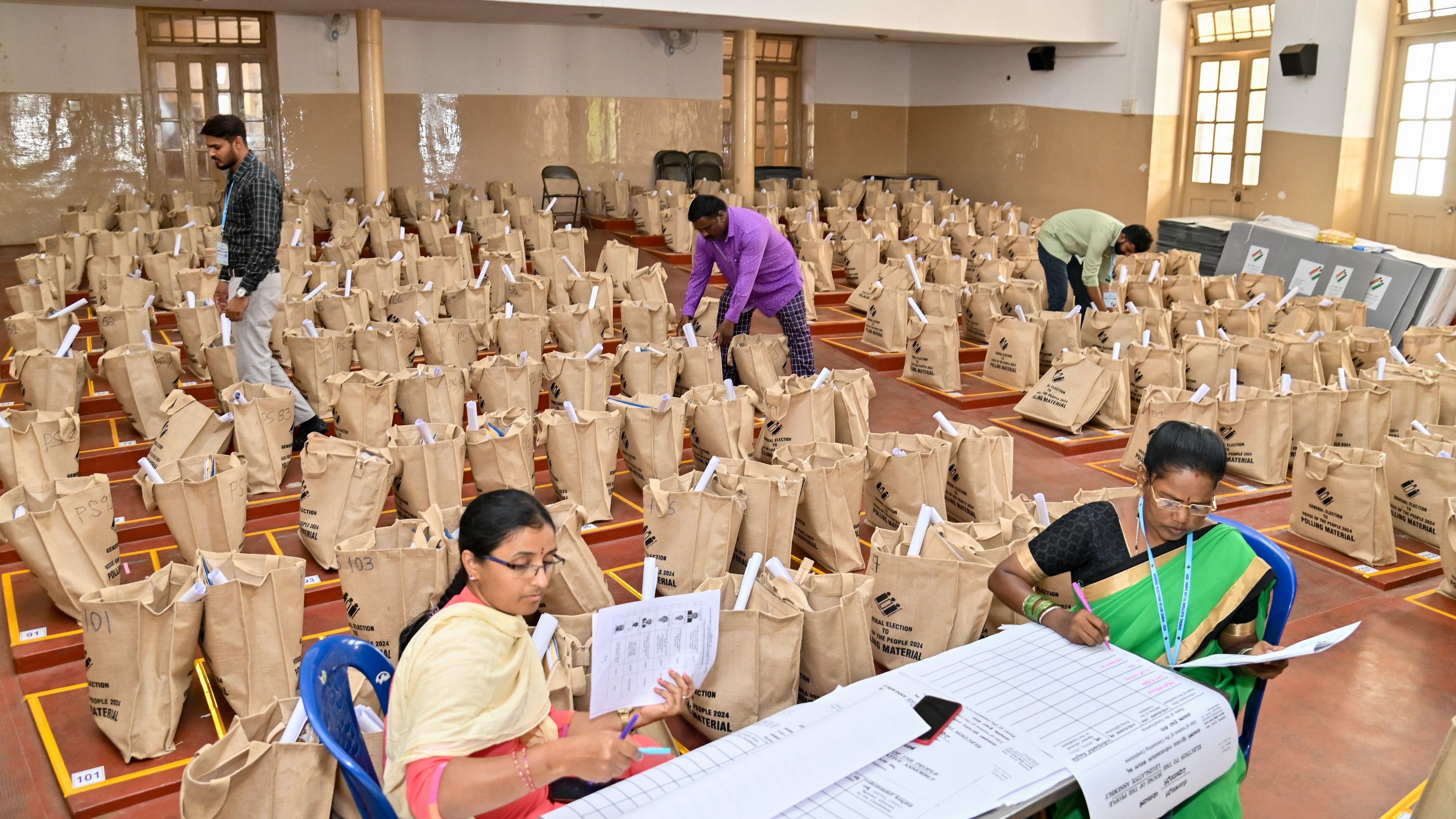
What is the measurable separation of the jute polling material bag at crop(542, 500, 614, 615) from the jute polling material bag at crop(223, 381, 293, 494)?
1628mm

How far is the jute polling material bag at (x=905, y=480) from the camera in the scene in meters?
4.06

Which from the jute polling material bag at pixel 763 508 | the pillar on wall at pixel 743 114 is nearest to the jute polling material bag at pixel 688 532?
the jute polling material bag at pixel 763 508

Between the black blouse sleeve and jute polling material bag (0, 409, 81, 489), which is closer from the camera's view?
the black blouse sleeve

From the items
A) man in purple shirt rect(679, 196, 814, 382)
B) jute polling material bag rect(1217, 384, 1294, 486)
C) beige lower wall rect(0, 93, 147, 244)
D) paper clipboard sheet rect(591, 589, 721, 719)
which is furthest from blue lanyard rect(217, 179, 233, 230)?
beige lower wall rect(0, 93, 147, 244)

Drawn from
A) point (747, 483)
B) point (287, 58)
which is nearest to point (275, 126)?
point (287, 58)

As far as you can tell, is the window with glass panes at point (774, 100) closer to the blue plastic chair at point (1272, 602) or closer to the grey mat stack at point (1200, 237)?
the grey mat stack at point (1200, 237)

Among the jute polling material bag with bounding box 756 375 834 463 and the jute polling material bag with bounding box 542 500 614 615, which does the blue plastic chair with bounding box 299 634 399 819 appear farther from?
the jute polling material bag with bounding box 756 375 834 463

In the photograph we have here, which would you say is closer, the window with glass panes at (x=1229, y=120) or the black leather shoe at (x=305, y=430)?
the black leather shoe at (x=305, y=430)

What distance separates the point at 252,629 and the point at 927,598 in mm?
1748

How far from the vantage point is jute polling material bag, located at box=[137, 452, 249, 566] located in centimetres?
354

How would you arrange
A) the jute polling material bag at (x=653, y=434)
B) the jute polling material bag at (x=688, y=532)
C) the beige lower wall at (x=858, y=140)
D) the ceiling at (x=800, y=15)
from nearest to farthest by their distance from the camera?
1. the jute polling material bag at (x=688, y=532)
2. the jute polling material bag at (x=653, y=434)
3. the ceiling at (x=800, y=15)
4. the beige lower wall at (x=858, y=140)

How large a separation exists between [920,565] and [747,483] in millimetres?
774

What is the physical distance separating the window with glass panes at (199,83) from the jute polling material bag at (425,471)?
27.9 feet

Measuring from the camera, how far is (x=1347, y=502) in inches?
168
